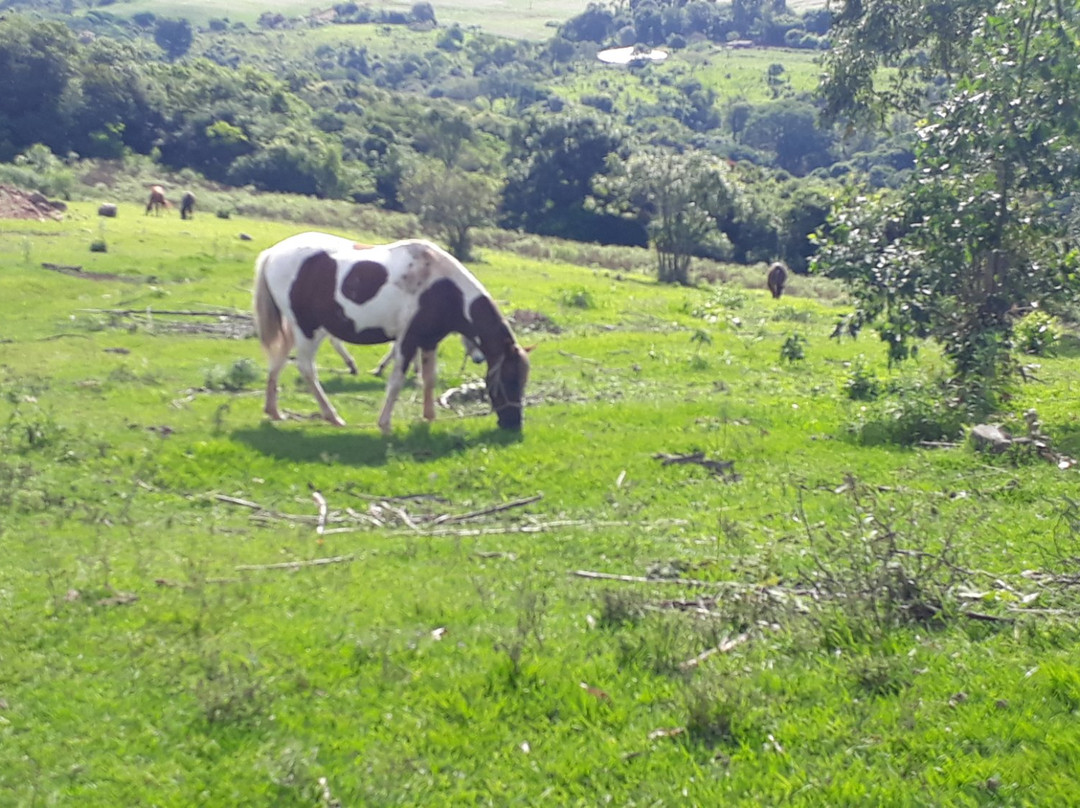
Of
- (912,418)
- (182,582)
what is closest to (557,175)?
(912,418)

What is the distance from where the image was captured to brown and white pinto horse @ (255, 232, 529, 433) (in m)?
13.7

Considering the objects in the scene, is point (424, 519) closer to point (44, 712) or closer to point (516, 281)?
point (44, 712)

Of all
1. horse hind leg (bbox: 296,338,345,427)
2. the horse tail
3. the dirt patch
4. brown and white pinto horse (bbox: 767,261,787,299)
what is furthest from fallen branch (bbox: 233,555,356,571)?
brown and white pinto horse (bbox: 767,261,787,299)

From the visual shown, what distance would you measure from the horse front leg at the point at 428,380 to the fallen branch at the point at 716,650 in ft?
26.8

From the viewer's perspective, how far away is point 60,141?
55.8m

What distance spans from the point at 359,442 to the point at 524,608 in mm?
6124

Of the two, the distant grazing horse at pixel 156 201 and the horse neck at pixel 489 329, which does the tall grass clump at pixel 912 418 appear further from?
the distant grazing horse at pixel 156 201

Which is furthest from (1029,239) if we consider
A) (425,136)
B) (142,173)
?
(425,136)

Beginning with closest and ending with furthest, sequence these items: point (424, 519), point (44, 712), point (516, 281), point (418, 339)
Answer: point (44, 712) → point (424, 519) → point (418, 339) → point (516, 281)

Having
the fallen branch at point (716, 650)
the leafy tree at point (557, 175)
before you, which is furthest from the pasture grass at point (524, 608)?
the leafy tree at point (557, 175)

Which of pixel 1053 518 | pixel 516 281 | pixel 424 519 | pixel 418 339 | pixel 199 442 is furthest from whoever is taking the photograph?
pixel 516 281

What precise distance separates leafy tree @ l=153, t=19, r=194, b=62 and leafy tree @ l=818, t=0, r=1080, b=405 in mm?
183560

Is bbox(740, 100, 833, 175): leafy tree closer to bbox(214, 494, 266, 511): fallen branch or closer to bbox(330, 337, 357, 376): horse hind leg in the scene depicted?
bbox(330, 337, 357, 376): horse hind leg

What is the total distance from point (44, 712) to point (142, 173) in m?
55.0
